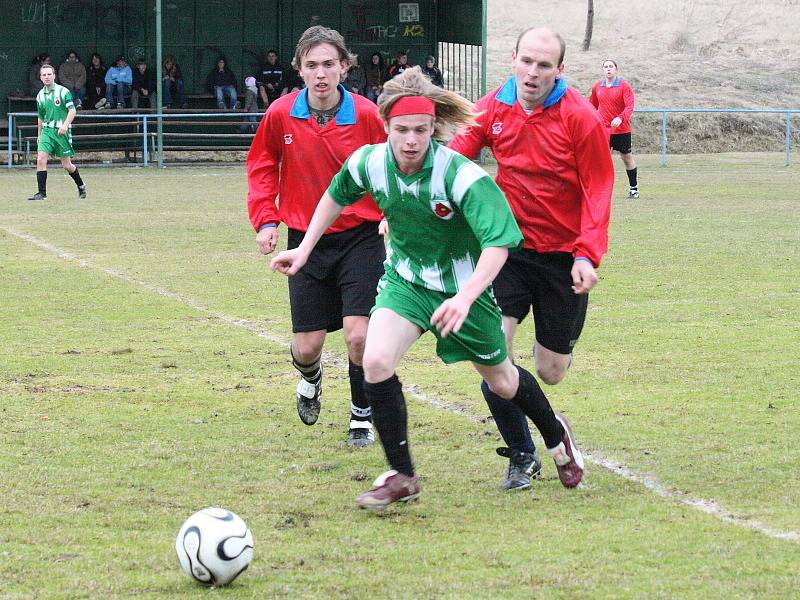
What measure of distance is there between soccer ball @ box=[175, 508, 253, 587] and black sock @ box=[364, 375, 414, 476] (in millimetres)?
973

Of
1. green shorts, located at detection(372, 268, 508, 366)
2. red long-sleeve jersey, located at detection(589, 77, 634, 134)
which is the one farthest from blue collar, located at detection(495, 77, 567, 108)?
red long-sleeve jersey, located at detection(589, 77, 634, 134)

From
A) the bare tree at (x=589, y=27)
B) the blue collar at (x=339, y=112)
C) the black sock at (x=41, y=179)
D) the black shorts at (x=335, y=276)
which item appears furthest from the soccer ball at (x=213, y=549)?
the bare tree at (x=589, y=27)

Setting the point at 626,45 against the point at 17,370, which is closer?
the point at 17,370

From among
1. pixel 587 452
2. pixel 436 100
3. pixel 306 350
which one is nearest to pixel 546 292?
pixel 587 452

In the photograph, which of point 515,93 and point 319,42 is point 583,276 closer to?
point 515,93

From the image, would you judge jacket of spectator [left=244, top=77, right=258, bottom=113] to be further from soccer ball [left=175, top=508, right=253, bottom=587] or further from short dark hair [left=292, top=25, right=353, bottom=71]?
soccer ball [left=175, top=508, right=253, bottom=587]

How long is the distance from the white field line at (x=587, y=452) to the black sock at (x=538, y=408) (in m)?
0.37

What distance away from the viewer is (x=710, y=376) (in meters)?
7.70

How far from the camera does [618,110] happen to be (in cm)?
2152

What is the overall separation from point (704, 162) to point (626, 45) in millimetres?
21374

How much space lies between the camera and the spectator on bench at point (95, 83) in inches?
1148

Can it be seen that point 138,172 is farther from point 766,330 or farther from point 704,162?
point 766,330

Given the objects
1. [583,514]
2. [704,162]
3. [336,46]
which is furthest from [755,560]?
[704,162]

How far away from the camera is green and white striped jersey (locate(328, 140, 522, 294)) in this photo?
4.99m
